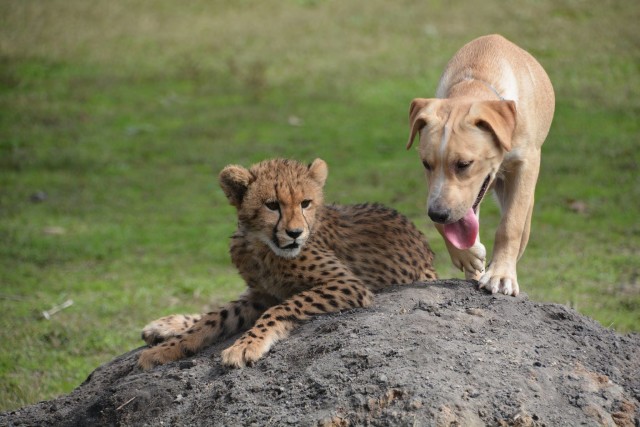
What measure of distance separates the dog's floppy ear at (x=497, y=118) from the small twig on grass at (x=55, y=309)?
3.90m

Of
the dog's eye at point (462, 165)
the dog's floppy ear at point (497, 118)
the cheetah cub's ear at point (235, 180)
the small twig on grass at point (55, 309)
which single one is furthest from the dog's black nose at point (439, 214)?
the small twig on grass at point (55, 309)

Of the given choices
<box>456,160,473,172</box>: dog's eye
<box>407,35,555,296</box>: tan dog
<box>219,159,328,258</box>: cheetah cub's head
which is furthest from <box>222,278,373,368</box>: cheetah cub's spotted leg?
<box>456,160,473,172</box>: dog's eye

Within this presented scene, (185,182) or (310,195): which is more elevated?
(310,195)

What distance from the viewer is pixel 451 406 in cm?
349

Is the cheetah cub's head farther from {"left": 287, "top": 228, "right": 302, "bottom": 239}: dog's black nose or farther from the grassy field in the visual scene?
the grassy field

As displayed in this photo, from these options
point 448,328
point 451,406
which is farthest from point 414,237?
point 451,406

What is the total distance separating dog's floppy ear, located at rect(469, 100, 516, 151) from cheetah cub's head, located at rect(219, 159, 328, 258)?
0.82 m

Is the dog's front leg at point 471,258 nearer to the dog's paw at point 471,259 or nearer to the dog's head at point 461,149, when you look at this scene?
the dog's paw at point 471,259

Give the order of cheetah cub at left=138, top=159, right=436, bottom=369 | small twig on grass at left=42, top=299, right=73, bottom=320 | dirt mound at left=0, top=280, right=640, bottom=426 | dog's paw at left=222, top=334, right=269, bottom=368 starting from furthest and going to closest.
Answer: small twig on grass at left=42, top=299, right=73, bottom=320
cheetah cub at left=138, top=159, right=436, bottom=369
dog's paw at left=222, top=334, right=269, bottom=368
dirt mound at left=0, top=280, right=640, bottom=426

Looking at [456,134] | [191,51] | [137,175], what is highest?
A: [456,134]

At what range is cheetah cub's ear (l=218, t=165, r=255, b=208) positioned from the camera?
4.68 meters

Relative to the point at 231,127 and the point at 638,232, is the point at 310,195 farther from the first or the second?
the point at 231,127

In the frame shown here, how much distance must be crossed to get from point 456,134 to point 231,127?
26.9 ft

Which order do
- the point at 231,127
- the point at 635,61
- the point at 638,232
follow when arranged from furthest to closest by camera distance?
the point at 635,61, the point at 231,127, the point at 638,232
